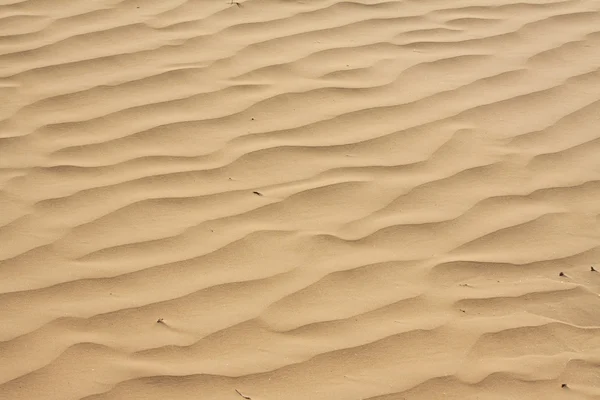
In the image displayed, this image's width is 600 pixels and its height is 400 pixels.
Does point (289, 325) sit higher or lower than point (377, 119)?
lower

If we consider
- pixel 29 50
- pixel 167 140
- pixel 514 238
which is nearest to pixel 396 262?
pixel 514 238

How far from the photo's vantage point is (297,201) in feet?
10.1

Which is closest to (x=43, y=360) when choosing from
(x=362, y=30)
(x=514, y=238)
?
(x=514, y=238)

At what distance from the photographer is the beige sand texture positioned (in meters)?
2.56

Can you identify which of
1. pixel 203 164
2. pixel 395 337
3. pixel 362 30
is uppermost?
pixel 362 30

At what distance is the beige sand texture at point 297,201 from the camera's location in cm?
256

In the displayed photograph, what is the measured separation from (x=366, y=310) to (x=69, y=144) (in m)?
1.35

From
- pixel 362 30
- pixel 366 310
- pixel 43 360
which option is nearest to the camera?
pixel 43 360

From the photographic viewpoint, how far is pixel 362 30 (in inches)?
161

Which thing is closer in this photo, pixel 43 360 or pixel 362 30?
pixel 43 360

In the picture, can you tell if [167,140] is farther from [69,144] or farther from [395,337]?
[395,337]

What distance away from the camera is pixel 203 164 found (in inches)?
127

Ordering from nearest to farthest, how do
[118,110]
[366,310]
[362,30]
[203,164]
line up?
[366,310] < [203,164] < [118,110] < [362,30]

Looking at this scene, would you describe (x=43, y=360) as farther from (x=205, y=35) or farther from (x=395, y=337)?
(x=205, y=35)
